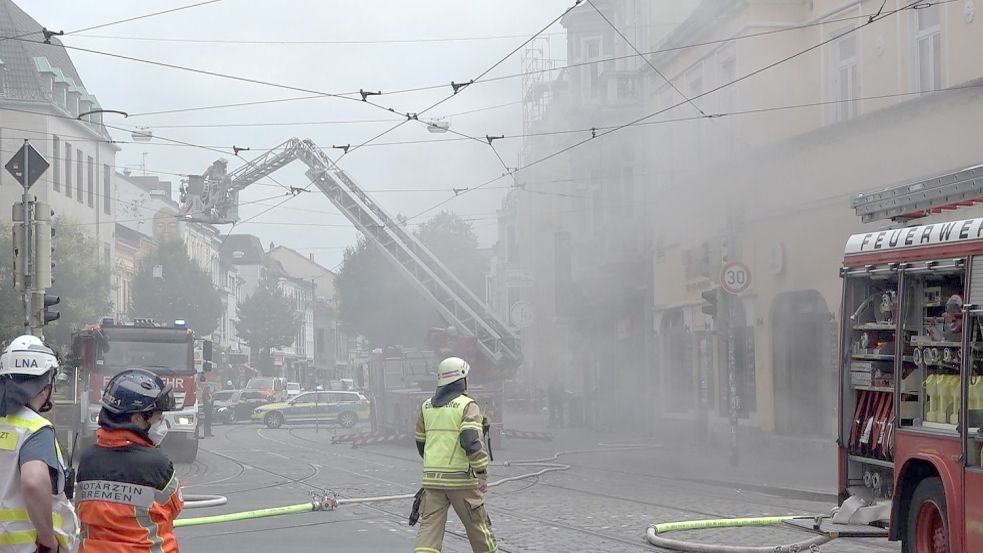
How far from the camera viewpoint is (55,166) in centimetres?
5056

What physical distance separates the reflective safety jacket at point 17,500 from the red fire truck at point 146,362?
65.5 ft

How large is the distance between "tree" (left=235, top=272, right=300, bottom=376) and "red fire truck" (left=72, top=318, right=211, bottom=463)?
5999cm

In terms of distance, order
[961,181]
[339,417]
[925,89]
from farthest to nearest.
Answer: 1. [339,417]
2. [925,89]
3. [961,181]

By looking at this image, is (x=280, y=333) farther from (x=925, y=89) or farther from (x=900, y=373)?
(x=900, y=373)

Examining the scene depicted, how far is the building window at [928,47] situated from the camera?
18812 mm

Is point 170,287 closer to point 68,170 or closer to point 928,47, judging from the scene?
point 68,170

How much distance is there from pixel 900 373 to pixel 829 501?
6647mm

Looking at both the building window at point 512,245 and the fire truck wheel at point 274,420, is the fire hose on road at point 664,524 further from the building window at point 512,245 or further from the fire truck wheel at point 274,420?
the building window at point 512,245

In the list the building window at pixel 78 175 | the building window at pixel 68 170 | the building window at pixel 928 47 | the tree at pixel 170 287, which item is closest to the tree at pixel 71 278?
Result: the building window at pixel 68 170

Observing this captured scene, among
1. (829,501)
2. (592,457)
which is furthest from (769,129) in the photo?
(829,501)

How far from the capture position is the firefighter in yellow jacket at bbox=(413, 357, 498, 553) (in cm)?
845

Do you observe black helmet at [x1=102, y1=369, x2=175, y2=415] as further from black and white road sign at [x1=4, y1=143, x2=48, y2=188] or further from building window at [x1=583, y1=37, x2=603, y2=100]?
building window at [x1=583, y1=37, x2=603, y2=100]

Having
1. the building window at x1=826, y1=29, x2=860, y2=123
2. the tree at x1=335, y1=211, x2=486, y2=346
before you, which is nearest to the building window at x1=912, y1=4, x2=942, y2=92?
the building window at x1=826, y1=29, x2=860, y2=123

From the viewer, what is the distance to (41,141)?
49.5 metres
